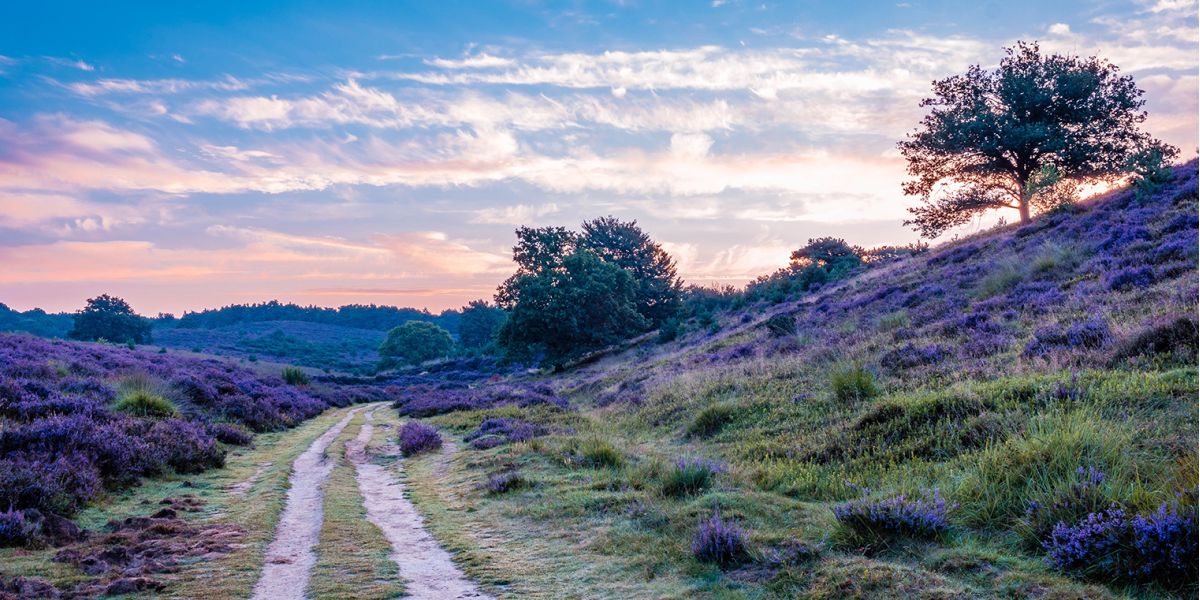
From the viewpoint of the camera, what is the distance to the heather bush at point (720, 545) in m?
6.66

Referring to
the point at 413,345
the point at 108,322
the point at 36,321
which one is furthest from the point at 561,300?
the point at 36,321

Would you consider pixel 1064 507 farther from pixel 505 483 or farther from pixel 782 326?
pixel 782 326

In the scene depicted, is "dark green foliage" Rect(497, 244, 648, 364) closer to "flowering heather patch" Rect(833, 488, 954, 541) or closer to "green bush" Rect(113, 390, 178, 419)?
"green bush" Rect(113, 390, 178, 419)

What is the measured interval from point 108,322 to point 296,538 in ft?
321

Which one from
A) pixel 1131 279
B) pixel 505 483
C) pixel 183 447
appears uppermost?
pixel 1131 279

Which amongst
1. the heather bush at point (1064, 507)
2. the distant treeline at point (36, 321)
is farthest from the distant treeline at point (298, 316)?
the heather bush at point (1064, 507)

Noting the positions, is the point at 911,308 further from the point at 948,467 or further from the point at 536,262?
the point at 536,262

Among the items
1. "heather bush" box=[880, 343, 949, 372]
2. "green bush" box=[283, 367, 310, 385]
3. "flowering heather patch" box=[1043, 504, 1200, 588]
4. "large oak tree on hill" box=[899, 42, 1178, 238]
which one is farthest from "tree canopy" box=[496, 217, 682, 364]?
"flowering heather patch" box=[1043, 504, 1200, 588]

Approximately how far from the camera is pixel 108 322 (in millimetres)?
85062

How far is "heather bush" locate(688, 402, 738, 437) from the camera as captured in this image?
47.0 feet

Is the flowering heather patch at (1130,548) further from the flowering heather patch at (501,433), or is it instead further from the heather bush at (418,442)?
the heather bush at (418,442)

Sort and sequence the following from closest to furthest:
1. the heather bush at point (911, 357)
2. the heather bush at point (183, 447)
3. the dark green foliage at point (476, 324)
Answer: the heather bush at point (183, 447), the heather bush at point (911, 357), the dark green foliage at point (476, 324)

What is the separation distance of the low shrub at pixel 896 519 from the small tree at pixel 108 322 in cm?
9683

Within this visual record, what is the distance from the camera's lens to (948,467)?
8086mm
